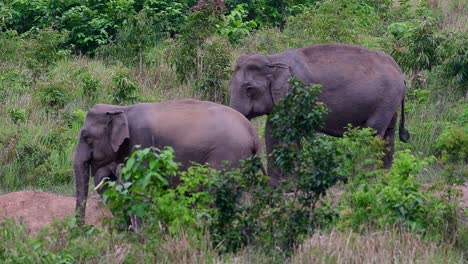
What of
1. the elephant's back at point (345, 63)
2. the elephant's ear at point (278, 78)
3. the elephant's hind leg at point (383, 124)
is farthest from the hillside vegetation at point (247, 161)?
the elephant's ear at point (278, 78)

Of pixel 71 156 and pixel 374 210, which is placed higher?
pixel 374 210

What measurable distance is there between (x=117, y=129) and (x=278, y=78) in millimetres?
2705

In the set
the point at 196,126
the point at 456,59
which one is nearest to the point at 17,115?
the point at 196,126

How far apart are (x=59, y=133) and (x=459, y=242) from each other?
270 inches

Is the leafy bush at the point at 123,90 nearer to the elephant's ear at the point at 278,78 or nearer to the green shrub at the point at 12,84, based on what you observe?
the green shrub at the point at 12,84

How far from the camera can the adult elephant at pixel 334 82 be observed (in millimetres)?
13141

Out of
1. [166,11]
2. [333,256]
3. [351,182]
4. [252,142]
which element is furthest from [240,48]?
[333,256]

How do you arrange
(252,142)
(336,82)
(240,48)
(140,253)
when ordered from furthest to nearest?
(240,48) → (336,82) → (252,142) → (140,253)

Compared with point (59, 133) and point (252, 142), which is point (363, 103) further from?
point (59, 133)

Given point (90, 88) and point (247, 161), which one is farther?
point (90, 88)

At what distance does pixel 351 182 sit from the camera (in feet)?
31.0

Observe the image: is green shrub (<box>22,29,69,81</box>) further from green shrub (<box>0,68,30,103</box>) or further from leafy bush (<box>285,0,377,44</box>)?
leafy bush (<box>285,0,377,44</box>)

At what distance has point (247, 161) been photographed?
900cm

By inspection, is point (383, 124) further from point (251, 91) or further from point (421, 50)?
point (421, 50)
